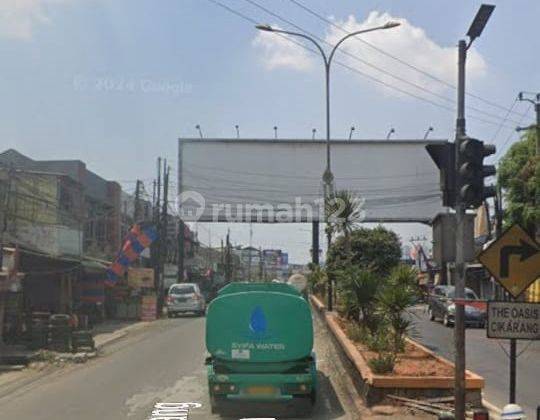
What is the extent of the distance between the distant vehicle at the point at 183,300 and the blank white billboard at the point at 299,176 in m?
14.7

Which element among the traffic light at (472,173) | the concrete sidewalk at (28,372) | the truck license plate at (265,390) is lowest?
the concrete sidewalk at (28,372)

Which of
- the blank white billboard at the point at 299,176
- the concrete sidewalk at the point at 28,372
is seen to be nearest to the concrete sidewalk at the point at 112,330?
the concrete sidewalk at the point at 28,372

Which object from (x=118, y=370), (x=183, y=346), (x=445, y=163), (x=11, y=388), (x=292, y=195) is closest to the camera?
(x=445, y=163)

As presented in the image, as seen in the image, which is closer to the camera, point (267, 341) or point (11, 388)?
point (267, 341)

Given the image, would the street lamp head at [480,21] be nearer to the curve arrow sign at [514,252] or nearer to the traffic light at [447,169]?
the traffic light at [447,169]

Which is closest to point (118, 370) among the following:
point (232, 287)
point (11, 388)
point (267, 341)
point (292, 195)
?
point (11, 388)

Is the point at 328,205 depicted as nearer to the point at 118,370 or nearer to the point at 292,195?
the point at 118,370

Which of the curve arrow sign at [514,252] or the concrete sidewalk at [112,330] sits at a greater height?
the curve arrow sign at [514,252]

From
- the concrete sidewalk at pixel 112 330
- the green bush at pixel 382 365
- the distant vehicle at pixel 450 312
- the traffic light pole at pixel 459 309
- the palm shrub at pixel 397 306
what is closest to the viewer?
the traffic light pole at pixel 459 309

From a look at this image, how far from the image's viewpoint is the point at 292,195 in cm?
5872

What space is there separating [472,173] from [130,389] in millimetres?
7688

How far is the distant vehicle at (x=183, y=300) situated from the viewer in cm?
4428

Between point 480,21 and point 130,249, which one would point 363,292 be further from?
point 130,249

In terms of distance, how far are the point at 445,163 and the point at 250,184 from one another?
160ft
